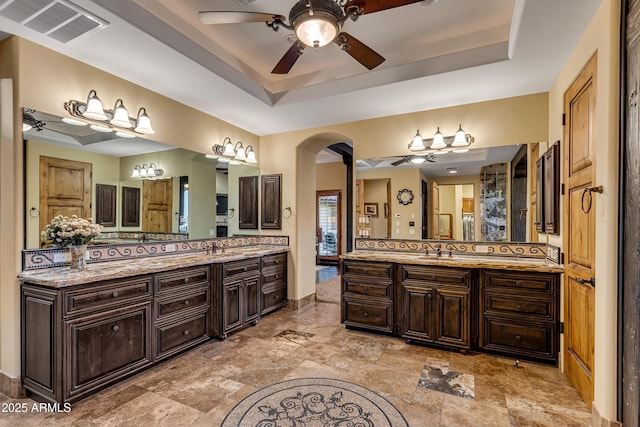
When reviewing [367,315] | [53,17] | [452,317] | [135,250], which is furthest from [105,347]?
[452,317]

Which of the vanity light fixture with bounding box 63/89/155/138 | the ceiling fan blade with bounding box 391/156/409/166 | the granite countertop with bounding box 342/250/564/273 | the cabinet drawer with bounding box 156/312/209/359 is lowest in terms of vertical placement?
the cabinet drawer with bounding box 156/312/209/359

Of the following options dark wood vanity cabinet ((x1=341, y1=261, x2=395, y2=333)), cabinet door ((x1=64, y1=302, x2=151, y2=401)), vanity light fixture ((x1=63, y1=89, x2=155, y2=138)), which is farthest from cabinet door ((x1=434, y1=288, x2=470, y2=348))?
vanity light fixture ((x1=63, y1=89, x2=155, y2=138))

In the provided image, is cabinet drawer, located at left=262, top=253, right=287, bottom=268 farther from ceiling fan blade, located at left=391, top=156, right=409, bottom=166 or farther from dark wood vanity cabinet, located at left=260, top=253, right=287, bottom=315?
ceiling fan blade, located at left=391, top=156, right=409, bottom=166

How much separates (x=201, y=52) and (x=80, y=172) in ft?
5.10

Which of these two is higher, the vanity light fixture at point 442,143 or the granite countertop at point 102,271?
the vanity light fixture at point 442,143

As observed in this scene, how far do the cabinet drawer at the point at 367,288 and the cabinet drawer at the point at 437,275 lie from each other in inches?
9.4

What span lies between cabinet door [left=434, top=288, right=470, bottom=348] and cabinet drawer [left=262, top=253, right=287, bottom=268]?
2186 millimetres

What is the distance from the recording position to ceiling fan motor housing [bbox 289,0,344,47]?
180 cm

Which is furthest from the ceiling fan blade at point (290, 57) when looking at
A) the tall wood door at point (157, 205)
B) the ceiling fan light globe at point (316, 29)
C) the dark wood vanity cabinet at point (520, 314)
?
the dark wood vanity cabinet at point (520, 314)

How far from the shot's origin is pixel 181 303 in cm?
300

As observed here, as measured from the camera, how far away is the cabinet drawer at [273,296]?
4172mm

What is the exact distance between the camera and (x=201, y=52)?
8.86 feet

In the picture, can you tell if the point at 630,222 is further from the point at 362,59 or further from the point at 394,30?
the point at 394,30

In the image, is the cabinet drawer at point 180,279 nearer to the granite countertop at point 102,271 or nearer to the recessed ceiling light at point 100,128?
the granite countertop at point 102,271
